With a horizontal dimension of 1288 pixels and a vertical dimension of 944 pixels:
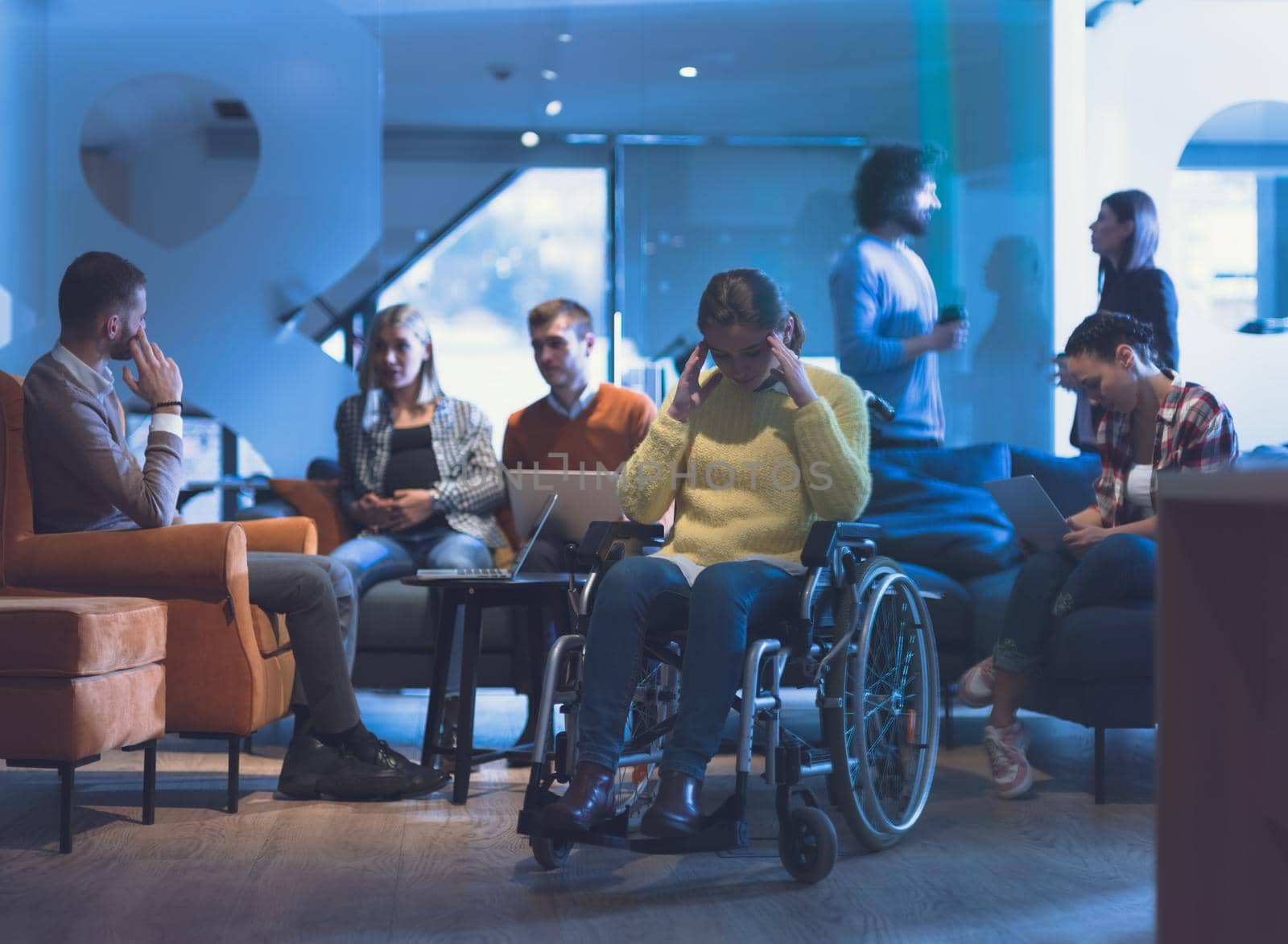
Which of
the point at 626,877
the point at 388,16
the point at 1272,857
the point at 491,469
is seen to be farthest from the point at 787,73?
the point at 1272,857

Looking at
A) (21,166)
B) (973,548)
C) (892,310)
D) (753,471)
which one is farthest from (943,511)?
(21,166)

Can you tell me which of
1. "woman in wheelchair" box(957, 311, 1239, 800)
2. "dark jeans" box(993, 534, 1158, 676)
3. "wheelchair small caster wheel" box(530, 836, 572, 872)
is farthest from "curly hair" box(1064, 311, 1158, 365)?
"wheelchair small caster wheel" box(530, 836, 572, 872)

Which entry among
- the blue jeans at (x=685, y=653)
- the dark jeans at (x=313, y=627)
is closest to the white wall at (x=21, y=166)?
the dark jeans at (x=313, y=627)

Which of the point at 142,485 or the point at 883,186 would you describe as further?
the point at 883,186

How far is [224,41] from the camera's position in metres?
5.20

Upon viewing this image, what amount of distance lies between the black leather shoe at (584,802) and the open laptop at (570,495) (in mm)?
913

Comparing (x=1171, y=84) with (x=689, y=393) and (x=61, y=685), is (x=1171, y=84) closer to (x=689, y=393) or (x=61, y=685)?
(x=689, y=393)

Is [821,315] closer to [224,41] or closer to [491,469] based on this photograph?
[491,469]

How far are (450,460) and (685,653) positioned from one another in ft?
6.02

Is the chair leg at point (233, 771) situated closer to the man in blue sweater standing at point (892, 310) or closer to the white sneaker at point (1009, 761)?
the white sneaker at point (1009, 761)

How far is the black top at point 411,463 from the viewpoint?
4016mm

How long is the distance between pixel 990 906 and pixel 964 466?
6.66ft

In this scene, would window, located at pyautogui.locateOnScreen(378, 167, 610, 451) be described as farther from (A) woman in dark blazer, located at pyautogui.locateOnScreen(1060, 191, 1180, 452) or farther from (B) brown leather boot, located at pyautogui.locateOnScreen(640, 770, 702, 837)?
(B) brown leather boot, located at pyautogui.locateOnScreen(640, 770, 702, 837)

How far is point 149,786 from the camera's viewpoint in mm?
2793
